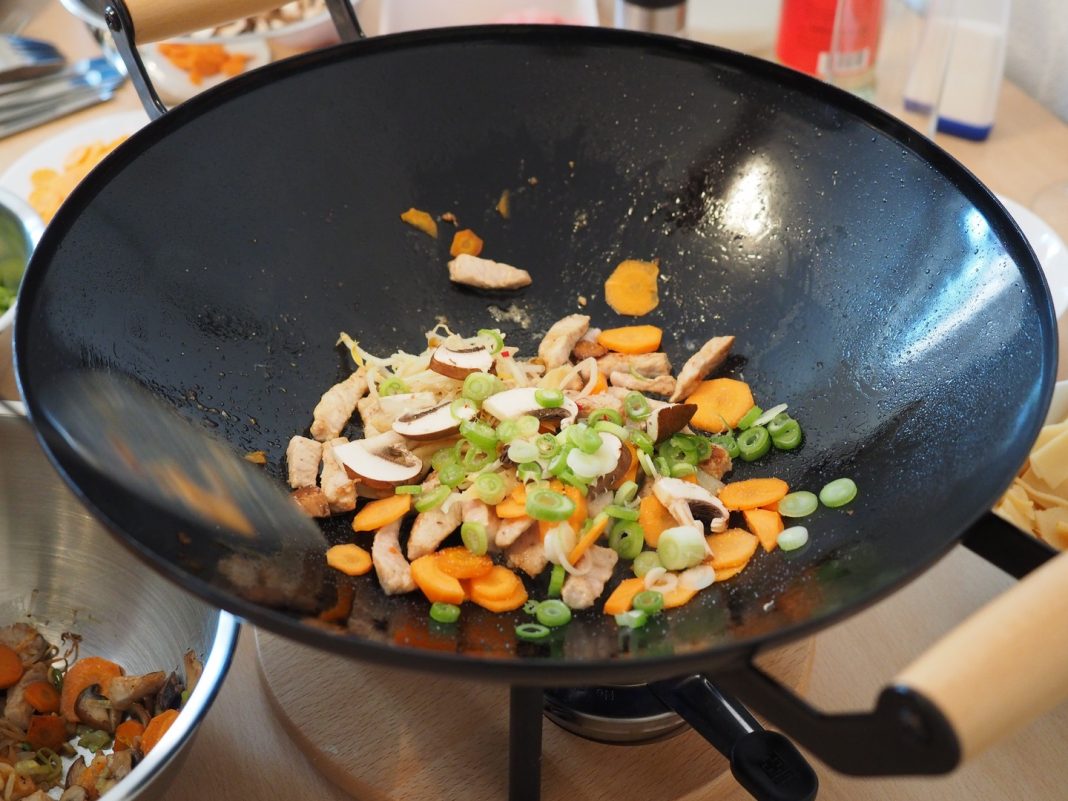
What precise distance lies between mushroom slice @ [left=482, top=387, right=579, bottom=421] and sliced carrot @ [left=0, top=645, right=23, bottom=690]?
22.3 inches

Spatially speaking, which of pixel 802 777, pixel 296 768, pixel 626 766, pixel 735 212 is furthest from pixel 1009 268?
pixel 296 768

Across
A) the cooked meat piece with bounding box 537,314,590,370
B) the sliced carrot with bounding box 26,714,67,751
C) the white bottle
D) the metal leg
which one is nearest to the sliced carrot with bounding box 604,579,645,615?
the metal leg

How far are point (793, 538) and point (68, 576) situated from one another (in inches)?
31.4

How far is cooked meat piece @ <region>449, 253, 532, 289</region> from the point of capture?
4.27 feet

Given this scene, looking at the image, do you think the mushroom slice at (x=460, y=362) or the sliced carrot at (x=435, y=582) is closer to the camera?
the sliced carrot at (x=435, y=582)

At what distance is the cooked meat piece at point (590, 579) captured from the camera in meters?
0.99

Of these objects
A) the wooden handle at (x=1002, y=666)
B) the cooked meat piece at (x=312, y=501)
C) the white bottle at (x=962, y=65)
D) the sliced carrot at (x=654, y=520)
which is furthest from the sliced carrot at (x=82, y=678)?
the white bottle at (x=962, y=65)

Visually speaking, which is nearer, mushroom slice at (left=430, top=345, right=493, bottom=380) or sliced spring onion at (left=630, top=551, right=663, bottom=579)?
sliced spring onion at (left=630, top=551, right=663, bottom=579)

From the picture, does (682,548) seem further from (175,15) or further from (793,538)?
(175,15)

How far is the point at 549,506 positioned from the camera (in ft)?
3.31

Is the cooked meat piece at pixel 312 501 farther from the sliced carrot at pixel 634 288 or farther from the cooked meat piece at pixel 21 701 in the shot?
the sliced carrot at pixel 634 288

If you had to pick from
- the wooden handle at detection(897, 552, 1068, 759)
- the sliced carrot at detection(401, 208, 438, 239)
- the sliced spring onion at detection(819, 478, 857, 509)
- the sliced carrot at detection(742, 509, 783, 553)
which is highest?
the wooden handle at detection(897, 552, 1068, 759)

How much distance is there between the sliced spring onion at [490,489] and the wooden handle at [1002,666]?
0.53 meters

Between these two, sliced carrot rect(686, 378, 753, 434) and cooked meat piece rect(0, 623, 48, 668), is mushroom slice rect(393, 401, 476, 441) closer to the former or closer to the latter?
sliced carrot rect(686, 378, 753, 434)
